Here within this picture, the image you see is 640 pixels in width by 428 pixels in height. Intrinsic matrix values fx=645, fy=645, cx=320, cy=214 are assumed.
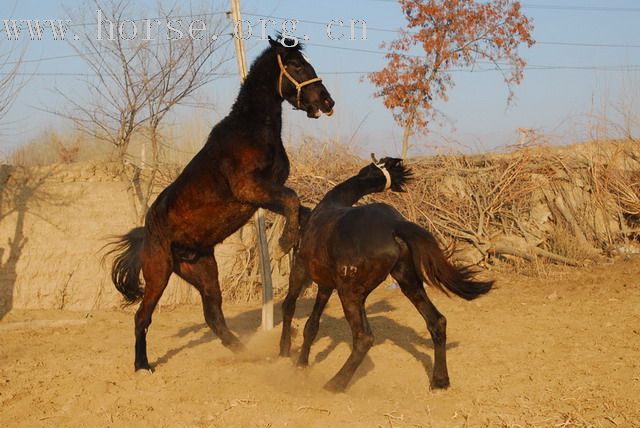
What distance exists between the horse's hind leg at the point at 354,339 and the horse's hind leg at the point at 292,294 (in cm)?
95

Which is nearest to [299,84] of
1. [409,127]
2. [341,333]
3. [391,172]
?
[391,172]

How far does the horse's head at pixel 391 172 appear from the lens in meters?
5.93

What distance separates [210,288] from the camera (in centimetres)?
660

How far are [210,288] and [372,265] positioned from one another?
7.60 ft

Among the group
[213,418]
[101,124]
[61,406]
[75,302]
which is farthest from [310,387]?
[101,124]

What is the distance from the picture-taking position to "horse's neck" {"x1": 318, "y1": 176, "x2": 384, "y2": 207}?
5793 mm

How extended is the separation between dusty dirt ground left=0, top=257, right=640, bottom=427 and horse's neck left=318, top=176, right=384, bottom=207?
1544 millimetres

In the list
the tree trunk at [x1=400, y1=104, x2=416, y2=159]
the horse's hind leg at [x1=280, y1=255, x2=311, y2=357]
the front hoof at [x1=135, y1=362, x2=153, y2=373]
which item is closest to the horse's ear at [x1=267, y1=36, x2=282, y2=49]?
the horse's hind leg at [x1=280, y1=255, x2=311, y2=357]

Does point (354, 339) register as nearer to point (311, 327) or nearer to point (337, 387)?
point (337, 387)

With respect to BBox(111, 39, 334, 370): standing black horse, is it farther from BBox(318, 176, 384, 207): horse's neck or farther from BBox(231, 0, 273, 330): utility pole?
BBox(231, 0, 273, 330): utility pole

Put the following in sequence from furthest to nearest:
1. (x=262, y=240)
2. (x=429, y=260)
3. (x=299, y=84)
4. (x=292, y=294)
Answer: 1. (x=262, y=240)
2. (x=292, y=294)
3. (x=299, y=84)
4. (x=429, y=260)

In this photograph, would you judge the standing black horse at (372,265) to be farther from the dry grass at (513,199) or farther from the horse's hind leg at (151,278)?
the dry grass at (513,199)

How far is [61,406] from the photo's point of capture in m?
4.94

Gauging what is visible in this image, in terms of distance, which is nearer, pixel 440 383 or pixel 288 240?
pixel 440 383
